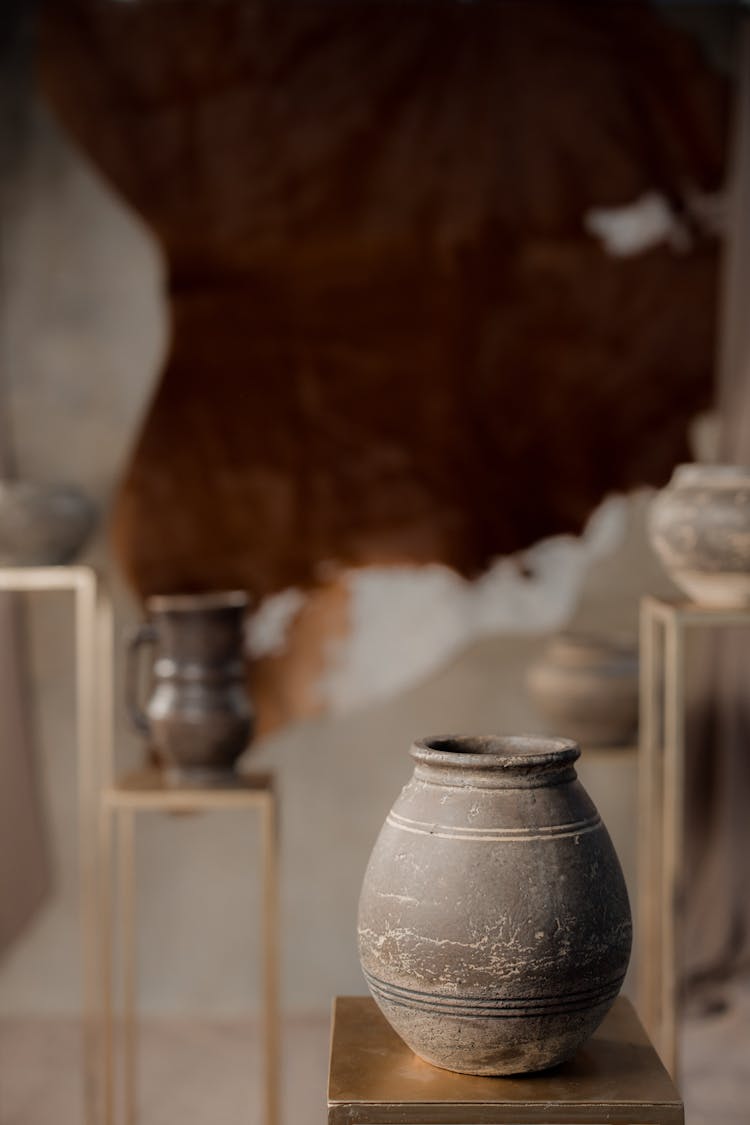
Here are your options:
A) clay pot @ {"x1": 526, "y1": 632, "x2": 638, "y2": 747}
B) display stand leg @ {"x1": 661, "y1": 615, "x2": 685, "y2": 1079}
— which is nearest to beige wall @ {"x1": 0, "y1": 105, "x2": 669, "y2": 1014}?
clay pot @ {"x1": 526, "y1": 632, "x2": 638, "y2": 747}

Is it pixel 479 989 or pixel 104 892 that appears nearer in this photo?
pixel 479 989

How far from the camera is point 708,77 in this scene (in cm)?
308

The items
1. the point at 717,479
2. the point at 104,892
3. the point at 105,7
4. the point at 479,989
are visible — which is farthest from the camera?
the point at 105,7

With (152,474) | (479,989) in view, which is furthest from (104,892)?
(479,989)

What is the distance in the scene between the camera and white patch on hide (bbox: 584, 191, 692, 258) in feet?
10.2

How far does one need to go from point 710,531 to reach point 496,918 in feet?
3.89

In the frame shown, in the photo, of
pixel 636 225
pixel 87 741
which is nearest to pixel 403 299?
pixel 636 225

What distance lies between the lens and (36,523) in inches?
102

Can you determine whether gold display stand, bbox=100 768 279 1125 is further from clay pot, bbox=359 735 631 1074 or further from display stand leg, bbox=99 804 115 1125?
clay pot, bbox=359 735 631 1074

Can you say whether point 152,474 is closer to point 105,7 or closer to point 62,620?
point 62,620

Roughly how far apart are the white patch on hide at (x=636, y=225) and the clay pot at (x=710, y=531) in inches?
37.5

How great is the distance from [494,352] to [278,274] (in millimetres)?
542

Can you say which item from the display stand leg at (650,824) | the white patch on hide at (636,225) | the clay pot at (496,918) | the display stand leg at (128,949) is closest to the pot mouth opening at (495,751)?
the clay pot at (496,918)

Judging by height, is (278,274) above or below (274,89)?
below
